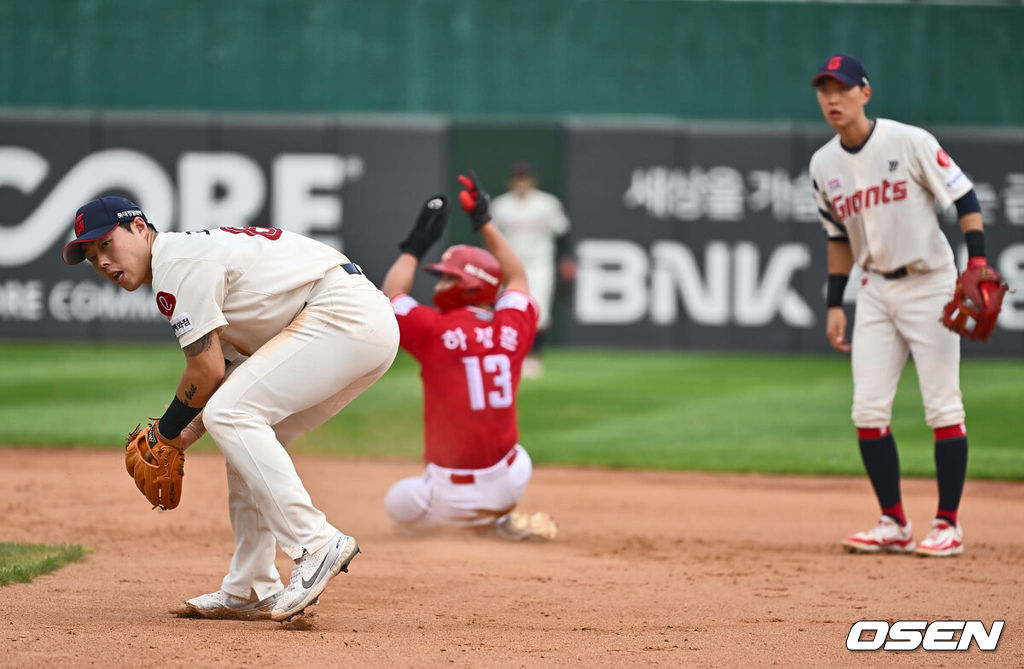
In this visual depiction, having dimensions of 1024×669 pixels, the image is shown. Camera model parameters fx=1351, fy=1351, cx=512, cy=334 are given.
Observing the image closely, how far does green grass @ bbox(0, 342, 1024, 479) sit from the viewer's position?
8.95 meters

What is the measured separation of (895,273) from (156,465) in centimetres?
324

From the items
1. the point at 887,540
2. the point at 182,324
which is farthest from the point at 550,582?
the point at 182,324

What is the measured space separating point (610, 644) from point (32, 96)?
1470 cm

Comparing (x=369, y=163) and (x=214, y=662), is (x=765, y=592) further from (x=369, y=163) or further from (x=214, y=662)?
(x=369, y=163)

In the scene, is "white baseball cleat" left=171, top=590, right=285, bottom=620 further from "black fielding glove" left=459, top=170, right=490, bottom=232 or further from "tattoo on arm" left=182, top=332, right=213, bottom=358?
"black fielding glove" left=459, top=170, right=490, bottom=232

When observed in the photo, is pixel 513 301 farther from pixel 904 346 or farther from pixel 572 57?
pixel 572 57

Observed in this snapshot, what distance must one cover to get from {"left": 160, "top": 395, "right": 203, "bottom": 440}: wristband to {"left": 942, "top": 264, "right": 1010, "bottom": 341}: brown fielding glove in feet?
10.2

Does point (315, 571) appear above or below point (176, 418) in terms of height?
below

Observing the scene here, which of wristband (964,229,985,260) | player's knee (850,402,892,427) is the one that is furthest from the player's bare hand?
wristband (964,229,985,260)

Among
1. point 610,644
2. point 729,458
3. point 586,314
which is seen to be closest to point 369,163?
point 586,314

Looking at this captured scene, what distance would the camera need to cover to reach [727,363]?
14320 millimetres

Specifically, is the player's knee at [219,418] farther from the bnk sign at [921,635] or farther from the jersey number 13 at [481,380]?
the bnk sign at [921,635]

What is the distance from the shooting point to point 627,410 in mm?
10836

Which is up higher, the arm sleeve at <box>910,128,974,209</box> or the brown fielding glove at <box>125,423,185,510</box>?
the arm sleeve at <box>910,128,974,209</box>
